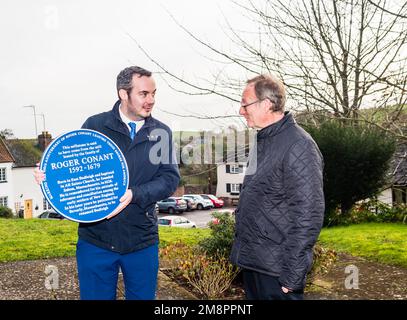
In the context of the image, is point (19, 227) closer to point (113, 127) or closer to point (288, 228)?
point (113, 127)

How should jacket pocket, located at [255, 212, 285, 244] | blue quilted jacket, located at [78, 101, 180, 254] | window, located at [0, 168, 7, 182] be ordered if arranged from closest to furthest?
jacket pocket, located at [255, 212, 285, 244] < blue quilted jacket, located at [78, 101, 180, 254] < window, located at [0, 168, 7, 182]

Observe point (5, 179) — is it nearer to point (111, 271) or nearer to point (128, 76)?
point (111, 271)

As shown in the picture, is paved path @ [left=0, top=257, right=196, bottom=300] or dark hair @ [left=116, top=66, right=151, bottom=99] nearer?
dark hair @ [left=116, top=66, right=151, bottom=99]

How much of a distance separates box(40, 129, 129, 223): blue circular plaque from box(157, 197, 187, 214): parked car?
1883 cm

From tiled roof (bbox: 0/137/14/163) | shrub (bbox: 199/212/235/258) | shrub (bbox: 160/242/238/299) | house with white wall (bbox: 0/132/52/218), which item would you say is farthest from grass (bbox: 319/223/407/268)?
tiled roof (bbox: 0/137/14/163)

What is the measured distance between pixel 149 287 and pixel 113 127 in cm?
122

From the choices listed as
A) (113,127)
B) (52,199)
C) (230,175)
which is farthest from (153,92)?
(230,175)

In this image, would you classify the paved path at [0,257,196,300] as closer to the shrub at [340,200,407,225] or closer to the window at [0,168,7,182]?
the shrub at [340,200,407,225]

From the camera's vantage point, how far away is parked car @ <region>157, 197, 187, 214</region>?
22.7m

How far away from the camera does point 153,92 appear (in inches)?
134

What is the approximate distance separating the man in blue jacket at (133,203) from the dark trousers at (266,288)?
2.73 ft

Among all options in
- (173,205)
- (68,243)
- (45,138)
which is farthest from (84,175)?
(173,205)

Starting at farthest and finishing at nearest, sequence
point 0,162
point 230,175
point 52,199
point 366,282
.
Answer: point 0,162 → point 230,175 → point 366,282 → point 52,199

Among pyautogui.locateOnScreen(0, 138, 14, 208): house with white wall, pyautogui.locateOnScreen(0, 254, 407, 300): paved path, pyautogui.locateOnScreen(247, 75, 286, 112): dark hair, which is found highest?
pyautogui.locateOnScreen(247, 75, 286, 112): dark hair
